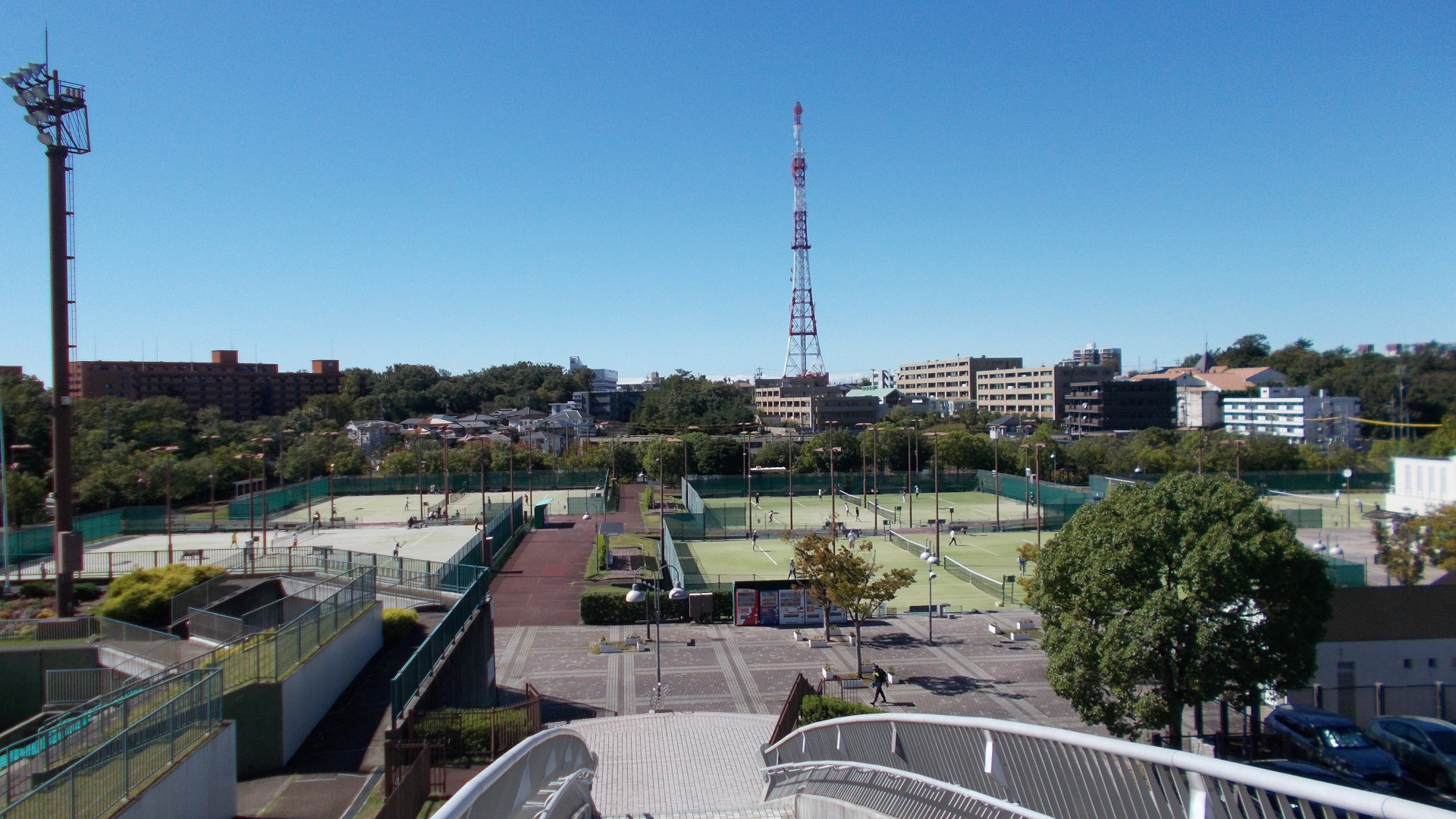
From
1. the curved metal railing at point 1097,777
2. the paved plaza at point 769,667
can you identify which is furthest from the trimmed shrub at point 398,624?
the curved metal railing at point 1097,777

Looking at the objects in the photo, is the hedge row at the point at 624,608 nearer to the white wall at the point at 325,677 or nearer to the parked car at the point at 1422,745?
the white wall at the point at 325,677

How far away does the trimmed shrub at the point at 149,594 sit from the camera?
→ 16812 mm

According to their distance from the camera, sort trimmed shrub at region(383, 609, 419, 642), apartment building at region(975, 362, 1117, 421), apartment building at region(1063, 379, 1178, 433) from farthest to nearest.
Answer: apartment building at region(975, 362, 1117, 421) → apartment building at region(1063, 379, 1178, 433) → trimmed shrub at region(383, 609, 419, 642)

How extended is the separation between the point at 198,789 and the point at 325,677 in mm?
4211

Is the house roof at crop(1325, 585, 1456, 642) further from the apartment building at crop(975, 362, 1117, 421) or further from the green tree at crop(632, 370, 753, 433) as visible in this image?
the apartment building at crop(975, 362, 1117, 421)

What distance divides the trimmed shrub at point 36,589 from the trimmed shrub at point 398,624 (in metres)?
13.0

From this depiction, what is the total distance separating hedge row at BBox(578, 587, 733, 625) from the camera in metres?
25.2

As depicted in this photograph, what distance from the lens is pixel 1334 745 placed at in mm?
14219

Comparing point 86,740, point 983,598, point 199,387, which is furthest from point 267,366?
point 86,740

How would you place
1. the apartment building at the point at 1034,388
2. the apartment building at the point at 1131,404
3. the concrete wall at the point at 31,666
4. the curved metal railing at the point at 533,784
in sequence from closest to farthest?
the curved metal railing at the point at 533,784 < the concrete wall at the point at 31,666 < the apartment building at the point at 1131,404 < the apartment building at the point at 1034,388

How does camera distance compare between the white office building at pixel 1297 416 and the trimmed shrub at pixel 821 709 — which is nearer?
the trimmed shrub at pixel 821 709

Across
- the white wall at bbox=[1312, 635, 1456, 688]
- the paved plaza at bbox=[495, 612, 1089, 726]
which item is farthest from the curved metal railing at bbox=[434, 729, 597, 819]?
the white wall at bbox=[1312, 635, 1456, 688]

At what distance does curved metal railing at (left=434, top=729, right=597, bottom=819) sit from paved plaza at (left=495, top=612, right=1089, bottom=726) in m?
9.80

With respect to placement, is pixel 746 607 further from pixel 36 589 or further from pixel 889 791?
pixel 36 589
